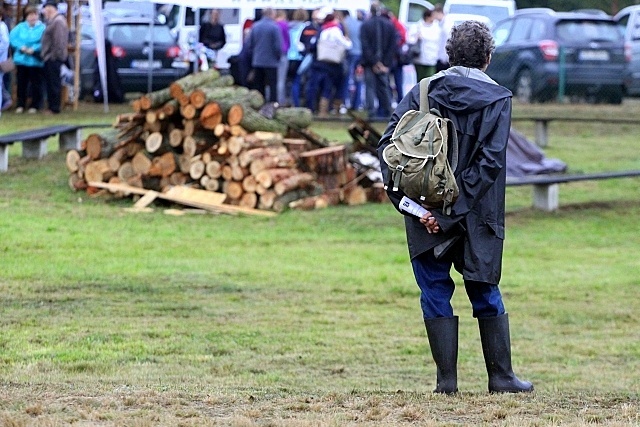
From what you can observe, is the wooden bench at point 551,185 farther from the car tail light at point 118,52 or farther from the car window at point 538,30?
the car tail light at point 118,52

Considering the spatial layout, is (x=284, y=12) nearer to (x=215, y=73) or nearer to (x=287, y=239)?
(x=215, y=73)

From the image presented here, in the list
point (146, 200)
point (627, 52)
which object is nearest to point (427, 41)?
point (627, 52)

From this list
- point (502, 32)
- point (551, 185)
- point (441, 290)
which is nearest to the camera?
point (441, 290)

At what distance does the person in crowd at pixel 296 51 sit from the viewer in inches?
1005

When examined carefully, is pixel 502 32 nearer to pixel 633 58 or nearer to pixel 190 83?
pixel 633 58

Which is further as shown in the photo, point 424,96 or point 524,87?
point 524,87

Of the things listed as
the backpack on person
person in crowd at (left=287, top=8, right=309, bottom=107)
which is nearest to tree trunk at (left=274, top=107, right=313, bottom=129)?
person in crowd at (left=287, top=8, right=309, bottom=107)

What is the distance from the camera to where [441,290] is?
6.26 m

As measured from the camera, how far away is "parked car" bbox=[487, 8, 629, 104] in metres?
26.0

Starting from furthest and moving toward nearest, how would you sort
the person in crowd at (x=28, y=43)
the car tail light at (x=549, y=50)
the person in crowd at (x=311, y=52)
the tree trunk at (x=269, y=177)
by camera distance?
1. the car tail light at (x=549, y=50)
2. the person in crowd at (x=311, y=52)
3. the person in crowd at (x=28, y=43)
4. the tree trunk at (x=269, y=177)

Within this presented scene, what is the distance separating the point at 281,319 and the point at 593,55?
17789mm

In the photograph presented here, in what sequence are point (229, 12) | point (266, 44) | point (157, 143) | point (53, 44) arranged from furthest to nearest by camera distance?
point (229, 12) → point (53, 44) → point (266, 44) → point (157, 143)

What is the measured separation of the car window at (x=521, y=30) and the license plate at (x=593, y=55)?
1247mm

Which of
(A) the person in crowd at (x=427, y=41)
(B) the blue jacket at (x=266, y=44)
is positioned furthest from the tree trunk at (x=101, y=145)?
(A) the person in crowd at (x=427, y=41)
